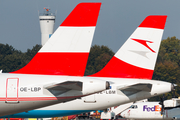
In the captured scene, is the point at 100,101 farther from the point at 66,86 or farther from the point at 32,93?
the point at 32,93

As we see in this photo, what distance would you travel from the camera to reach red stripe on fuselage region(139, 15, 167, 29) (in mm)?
26828

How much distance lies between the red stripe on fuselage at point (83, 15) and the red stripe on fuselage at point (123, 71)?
854cm

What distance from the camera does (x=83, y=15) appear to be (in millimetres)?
18422

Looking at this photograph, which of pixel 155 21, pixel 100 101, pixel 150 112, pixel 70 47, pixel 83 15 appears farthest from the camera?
pixel 150 112

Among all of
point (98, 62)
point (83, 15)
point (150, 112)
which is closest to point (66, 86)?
point (83, 15)

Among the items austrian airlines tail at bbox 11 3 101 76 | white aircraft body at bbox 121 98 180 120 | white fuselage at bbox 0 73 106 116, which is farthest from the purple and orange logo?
white fuselage at bbox 0 73 106 116

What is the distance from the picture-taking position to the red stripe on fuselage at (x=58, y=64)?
17906 mm

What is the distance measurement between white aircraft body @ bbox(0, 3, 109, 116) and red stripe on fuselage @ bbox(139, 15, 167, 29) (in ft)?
32.0

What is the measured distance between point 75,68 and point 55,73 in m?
1.05

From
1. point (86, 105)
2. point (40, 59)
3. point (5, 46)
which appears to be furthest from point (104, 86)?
point (5, 46)

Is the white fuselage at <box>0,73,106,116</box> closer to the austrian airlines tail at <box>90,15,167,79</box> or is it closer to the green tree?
the austrian airlines tail at <box>90,15,167,79</box>

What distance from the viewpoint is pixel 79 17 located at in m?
18.5

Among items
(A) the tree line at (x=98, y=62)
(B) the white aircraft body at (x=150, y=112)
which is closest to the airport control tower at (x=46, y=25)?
(A) the tree line at (x=98, y=62)

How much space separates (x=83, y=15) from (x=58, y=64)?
114 inches
